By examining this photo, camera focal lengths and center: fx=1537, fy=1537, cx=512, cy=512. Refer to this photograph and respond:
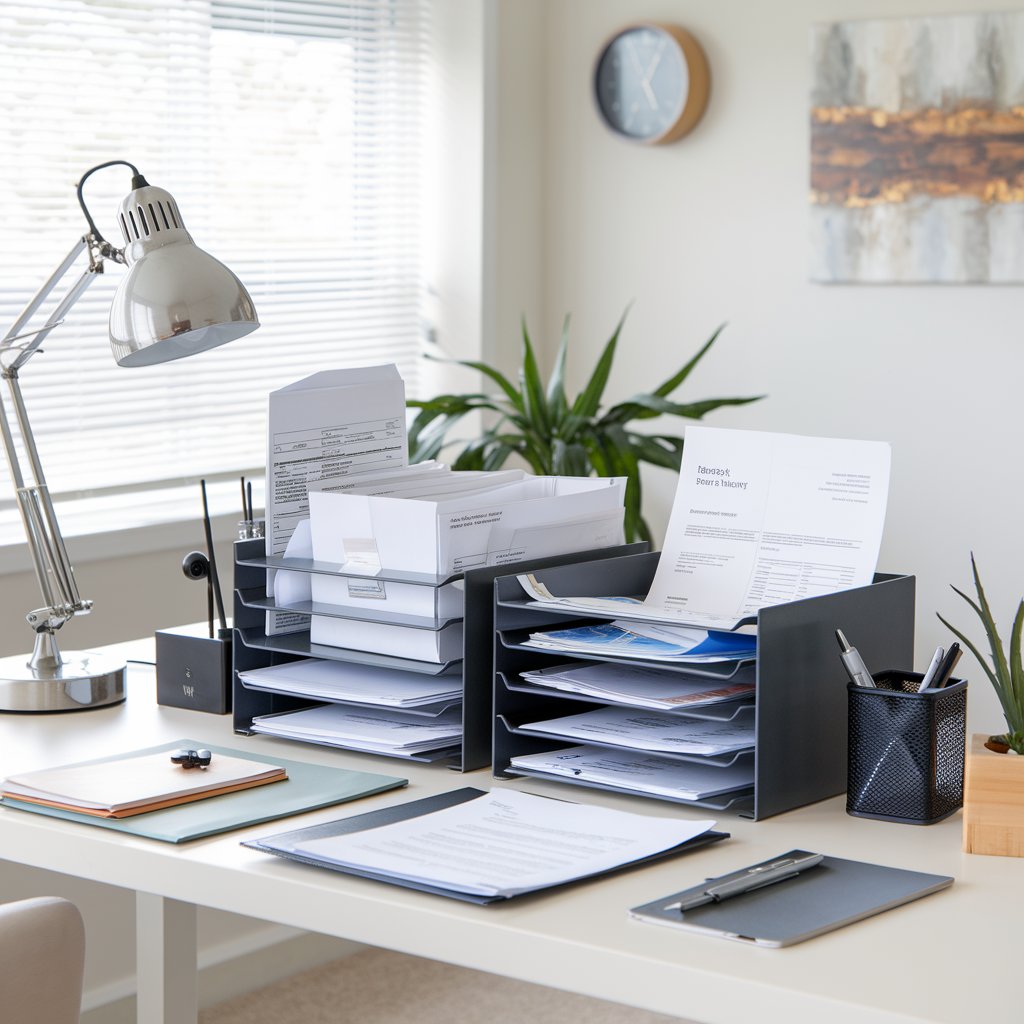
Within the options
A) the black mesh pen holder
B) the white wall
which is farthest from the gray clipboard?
the white wall

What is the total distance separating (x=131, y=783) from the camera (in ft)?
4.63

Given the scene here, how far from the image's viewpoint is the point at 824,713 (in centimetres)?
141

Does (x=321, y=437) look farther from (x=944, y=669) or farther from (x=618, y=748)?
(x=944, y=669)

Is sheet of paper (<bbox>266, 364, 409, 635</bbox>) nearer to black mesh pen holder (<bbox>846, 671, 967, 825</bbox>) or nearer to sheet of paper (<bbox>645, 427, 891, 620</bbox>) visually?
sheet of paper (<bbox>645, 427, 891, 620</bbox>)

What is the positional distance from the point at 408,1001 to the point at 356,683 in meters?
1.60

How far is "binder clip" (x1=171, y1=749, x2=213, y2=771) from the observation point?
1.46 m

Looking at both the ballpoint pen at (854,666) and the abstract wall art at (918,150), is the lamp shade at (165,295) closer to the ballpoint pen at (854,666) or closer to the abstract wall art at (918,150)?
the ballpoint pen at (854,666)

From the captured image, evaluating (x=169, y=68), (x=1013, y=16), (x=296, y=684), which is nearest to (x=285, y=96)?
(x=169, y=68)

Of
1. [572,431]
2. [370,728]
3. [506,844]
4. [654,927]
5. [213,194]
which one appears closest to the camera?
[654,927]

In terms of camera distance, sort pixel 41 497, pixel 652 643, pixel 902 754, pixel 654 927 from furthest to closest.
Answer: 1. pixel 41 497
2. pixel 652 643
3. pixel 902 754
4. pixel 654 927

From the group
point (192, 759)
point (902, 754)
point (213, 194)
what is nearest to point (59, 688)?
point (192, 759)

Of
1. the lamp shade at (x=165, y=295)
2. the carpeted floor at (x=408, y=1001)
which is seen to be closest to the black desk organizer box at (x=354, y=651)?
the lamp shade at (x=165, y=295)

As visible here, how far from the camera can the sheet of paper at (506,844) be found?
117 cm

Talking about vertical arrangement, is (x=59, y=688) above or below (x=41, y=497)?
below
